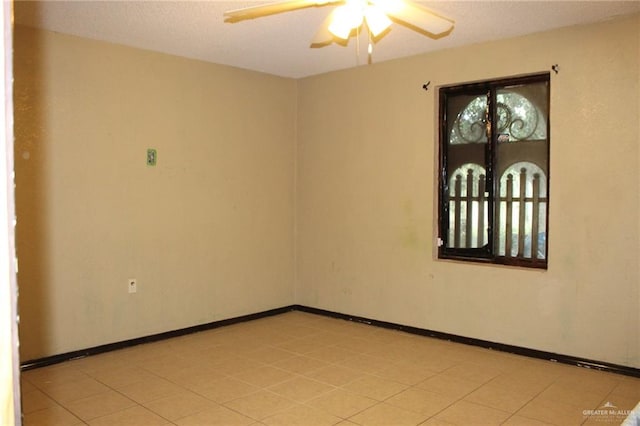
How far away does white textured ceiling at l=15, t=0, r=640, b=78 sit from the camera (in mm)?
3400

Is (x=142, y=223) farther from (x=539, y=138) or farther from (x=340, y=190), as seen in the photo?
(x=539, y=138)

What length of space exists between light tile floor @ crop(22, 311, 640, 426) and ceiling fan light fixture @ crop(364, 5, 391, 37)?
2.18 meters

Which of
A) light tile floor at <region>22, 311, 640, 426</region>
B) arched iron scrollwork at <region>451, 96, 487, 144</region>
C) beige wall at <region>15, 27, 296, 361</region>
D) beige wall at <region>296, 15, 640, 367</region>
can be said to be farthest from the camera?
arched iron scrollwork at <region>451, 96, 487, 144</region>

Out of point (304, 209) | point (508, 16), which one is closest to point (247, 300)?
point (304, 209)

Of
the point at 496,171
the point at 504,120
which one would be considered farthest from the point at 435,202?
the point at 504,120

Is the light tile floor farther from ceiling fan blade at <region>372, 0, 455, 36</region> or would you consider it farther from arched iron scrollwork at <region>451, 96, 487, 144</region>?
ceiling fan blade at <region>372, 0, 455, 36</region>

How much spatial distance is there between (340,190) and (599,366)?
2721 mm

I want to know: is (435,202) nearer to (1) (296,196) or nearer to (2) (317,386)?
(1) (296,196)

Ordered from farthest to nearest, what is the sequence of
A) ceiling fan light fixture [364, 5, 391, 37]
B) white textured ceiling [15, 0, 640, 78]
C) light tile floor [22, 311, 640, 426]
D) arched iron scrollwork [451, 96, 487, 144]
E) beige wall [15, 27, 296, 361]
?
arched iron scrollwork [451, 96, 487, 144]
beige wall [15, 27, 296, 361]
white textured ceiling [15, 0, 640, 78]
light tile floor [22, 311, 640, 426]
ceiling fan light fixture [364, 5, 391, 37]

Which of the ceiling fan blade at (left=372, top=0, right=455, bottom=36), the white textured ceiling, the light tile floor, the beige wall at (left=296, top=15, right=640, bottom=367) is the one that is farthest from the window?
the light tile floor

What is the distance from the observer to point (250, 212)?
17.3 ft

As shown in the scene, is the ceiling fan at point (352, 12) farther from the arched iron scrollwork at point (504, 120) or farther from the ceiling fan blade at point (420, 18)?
the arched iron scrollwork at point (504, 120)

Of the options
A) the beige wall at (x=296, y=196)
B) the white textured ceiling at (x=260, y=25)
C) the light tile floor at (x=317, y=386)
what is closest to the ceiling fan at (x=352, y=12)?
the white textured ceiling at (x=260, y=25)

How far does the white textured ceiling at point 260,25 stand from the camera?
340cm
